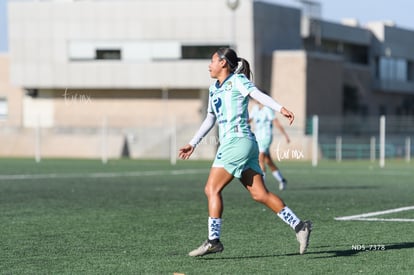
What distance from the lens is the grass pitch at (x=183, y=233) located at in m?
8.66

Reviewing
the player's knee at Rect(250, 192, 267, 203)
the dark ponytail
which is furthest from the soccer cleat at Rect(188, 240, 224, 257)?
the dark ponytail

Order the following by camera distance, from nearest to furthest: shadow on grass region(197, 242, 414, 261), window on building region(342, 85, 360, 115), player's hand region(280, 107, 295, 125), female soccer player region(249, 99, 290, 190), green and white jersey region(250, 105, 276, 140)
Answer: player's hand region(280, 107, 295, 125), shadow on grass region(197, 242, 414, 261), female soccer player region(249, 99, 290, 190), green and white jersey region(250, 105, 276, 140), window on building region(342, 85, 360, 115)

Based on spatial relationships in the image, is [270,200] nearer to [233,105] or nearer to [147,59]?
[233,105]

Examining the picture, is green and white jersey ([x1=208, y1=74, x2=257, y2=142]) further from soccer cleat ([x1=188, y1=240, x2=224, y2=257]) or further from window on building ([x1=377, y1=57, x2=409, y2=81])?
window on building ([x1=377, y1=57, x2=409, y2=81])

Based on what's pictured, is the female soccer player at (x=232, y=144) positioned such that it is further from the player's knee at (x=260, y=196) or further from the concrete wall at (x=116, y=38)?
the concrete wall at (x=116, y=38)

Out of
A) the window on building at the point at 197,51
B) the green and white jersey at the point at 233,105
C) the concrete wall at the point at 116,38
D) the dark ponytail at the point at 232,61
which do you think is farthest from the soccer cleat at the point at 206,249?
the window on building at the point at 197,51

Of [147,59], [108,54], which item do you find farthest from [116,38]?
[147,59]

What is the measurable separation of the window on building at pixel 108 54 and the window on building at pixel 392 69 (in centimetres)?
2370

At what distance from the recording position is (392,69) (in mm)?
79312

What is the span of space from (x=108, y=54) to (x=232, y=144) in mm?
56288

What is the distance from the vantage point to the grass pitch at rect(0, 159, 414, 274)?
866 centimetres

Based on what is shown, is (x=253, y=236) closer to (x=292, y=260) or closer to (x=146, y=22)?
(x=292, y=260)

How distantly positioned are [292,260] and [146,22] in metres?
55.7

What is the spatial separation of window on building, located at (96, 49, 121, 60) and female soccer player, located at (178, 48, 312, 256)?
5533 cm
